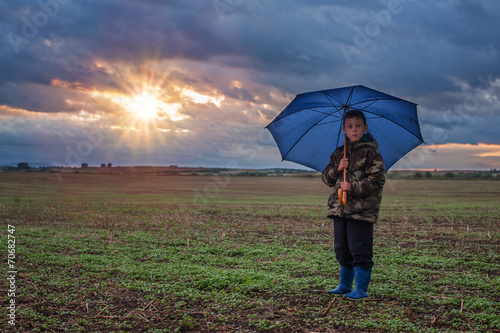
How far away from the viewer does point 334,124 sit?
6480 millimetres

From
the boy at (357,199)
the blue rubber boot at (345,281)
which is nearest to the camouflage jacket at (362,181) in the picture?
the boy at (357,199)

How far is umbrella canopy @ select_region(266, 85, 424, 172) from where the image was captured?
19.4 feet

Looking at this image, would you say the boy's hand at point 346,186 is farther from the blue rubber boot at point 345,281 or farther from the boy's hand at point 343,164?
the blue rubber boot at point 345,281

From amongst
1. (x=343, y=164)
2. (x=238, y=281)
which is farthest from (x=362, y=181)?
(x=238, y=281)

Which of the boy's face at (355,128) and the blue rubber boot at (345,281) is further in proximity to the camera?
the blue rubber boot at (345,281)

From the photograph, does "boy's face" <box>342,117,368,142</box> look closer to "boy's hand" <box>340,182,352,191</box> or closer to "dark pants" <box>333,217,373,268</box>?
"boy's hand" <box>340,182,352,191</box>

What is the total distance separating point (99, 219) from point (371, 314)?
12975 mm

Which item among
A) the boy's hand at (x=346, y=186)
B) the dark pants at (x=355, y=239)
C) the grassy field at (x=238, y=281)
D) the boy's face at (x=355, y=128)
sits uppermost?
the boy's face at (x=355, y=128)

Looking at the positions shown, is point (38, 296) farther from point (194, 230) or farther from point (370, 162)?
point (194, 230)

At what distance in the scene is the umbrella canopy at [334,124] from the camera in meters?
5.92

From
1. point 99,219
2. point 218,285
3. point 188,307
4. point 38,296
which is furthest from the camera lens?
point 99,219

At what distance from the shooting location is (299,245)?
10258 mm

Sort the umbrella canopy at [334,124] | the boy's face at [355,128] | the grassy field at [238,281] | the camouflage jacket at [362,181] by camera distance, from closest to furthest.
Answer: the grassy field at [238,281] < the camouflage jacket at [362,181] < the boy's face at [355,128] < the umbrella canopy at [334,124]

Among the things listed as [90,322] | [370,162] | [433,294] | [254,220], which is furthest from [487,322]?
[254,220]
